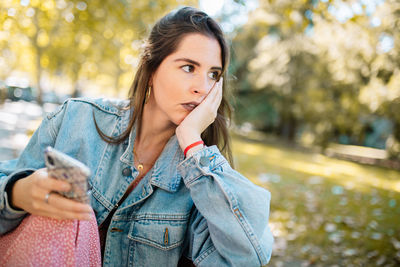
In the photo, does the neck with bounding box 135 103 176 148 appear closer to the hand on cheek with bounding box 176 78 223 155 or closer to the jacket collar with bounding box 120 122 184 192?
the jacket collar with bounding box 120 122 184 192

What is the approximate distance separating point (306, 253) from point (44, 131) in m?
4.40

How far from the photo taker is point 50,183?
1.21m

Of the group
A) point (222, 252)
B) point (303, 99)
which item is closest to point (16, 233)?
point (222, 252)

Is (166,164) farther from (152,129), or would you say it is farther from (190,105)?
(190,105)

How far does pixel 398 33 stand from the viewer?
11.7m

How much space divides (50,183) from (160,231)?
2.83 ft

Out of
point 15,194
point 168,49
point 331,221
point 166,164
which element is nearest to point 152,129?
point 166,164

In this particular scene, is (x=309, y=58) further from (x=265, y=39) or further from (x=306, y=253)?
(x=306, y=253)

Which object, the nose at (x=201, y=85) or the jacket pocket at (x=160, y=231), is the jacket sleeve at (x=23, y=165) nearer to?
the jacket pocket at (x=160, y=231)

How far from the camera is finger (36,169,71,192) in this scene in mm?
1181

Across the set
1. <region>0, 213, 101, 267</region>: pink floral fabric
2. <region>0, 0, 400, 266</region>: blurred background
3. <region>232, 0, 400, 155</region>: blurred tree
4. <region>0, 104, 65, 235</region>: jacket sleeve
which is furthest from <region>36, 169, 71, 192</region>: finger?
<region>232, 0, 400, 155</region>: blurred tree

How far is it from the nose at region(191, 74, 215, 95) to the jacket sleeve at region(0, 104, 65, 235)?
3.00 feet

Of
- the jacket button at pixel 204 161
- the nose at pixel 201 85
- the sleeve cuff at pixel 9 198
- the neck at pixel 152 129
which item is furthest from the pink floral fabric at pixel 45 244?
the nose at pixel 201 85

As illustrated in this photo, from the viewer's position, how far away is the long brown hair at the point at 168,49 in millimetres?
2092
